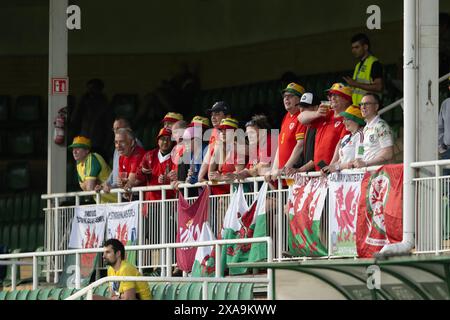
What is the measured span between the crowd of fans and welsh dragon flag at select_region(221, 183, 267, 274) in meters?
0.29

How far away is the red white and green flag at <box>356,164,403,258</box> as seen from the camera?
60.4 ft

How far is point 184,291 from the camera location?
19.0m

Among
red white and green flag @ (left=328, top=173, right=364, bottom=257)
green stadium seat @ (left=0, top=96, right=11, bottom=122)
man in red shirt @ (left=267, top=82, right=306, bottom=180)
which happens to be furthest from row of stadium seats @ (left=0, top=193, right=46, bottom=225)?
red white and green flag @ (left=328, top=173, right=364, bottom=257)

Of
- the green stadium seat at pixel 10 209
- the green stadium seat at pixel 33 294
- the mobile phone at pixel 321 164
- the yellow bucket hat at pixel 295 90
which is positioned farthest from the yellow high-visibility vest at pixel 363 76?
the green stadium seat at pixel 10 209

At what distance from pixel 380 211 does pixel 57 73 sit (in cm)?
799

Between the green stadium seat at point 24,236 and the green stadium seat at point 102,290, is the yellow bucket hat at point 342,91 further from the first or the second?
the green stadium seat at point 24,236

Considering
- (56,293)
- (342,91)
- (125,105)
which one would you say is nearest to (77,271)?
(56,293)

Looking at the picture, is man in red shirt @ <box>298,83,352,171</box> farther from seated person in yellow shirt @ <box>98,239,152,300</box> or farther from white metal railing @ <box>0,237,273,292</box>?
seated person in yellow shirt @ <box>98,239,152,300</box>

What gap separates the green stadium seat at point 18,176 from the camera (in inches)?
1186

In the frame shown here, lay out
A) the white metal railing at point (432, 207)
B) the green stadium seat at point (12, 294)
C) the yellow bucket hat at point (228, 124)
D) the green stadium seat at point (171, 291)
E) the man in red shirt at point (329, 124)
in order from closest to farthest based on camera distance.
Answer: the white metal railing at point (432, 207), the green stadium seat at point (171, 291), the man in red shirt at point (329, 124), the yellow bucket hat at point (228, 124), the green stadium seat at point (12, 294)

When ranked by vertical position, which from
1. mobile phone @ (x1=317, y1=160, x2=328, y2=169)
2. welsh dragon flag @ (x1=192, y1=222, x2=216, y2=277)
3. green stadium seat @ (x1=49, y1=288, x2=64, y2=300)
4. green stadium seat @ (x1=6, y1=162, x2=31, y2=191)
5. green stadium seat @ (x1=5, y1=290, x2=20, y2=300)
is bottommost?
green stadium seat @ (x1=5, y1=290, x2=20, y2=300)

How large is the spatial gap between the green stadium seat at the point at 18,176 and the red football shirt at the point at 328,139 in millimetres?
11398
